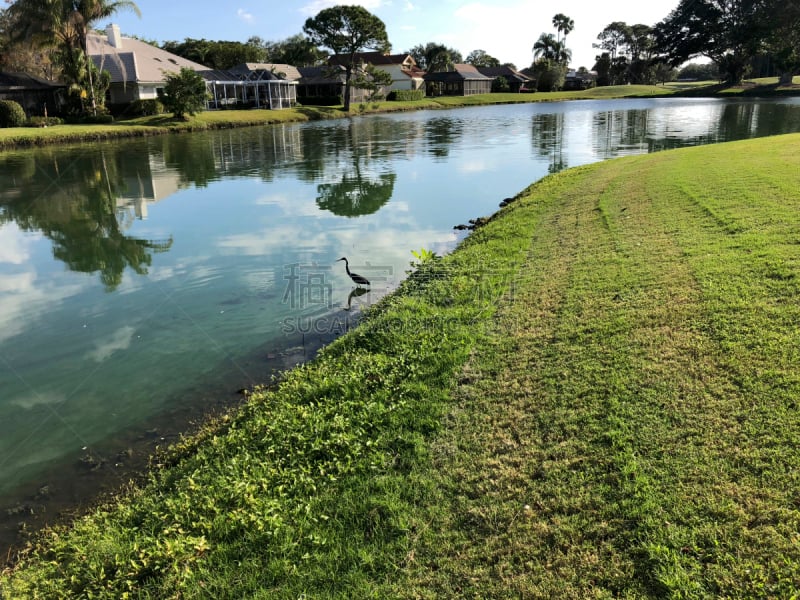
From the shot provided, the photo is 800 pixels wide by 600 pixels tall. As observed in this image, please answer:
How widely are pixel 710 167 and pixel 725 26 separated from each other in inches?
3680

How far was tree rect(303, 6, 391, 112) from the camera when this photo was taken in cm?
6112

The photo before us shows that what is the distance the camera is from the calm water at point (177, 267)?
7.05 metres

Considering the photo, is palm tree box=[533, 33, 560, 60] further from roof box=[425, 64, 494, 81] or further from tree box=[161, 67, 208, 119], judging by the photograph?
tree box=[161, 67, 208, 119]

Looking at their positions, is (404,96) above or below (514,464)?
above

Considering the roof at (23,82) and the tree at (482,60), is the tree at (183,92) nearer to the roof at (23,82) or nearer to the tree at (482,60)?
the roof at (23,82)

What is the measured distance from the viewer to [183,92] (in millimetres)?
43875

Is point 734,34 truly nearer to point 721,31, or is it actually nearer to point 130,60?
point 721,31

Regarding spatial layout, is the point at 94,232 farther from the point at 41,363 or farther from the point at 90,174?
the point at 90,174

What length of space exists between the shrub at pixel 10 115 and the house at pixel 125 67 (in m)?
9.70

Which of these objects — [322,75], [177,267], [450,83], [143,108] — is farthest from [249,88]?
[177,267]

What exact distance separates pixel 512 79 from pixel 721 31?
34625mm

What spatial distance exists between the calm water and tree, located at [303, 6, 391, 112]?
122ft

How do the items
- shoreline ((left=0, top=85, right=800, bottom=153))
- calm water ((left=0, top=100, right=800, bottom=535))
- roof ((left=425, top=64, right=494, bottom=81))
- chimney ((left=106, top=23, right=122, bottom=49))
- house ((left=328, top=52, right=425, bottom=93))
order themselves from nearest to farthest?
calm water ((left=0, top=100, right=800, bottom=535))
shoreline ((left=0, top=85, right=800, bottom=153))
chimney ((left=106, top=23, right=122, bottom=49))
house ((left=328, top=52, right=425, bottom=93))
roof ((left=425, top=64, right=494, bottom=81))

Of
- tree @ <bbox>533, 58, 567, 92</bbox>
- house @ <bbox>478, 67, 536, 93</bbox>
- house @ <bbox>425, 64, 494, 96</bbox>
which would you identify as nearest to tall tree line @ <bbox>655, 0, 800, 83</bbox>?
tree @ <bbox>533, 58, 567, 92</bbox>
